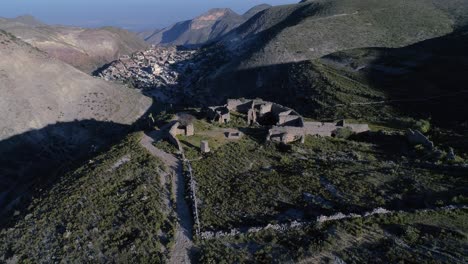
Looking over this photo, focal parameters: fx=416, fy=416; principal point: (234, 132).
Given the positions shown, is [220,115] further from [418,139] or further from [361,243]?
[361,243]

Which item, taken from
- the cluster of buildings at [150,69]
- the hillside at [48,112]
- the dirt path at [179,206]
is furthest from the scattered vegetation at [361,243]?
the cluster of buildings at [150,69]

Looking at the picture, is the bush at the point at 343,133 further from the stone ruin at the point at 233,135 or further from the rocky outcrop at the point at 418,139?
the stone ruin at the point at 233,135

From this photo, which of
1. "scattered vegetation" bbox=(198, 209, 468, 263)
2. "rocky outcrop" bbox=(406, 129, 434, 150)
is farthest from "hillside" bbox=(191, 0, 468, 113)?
"scattered vegetation" bbox=(198, 209, 468, 263)

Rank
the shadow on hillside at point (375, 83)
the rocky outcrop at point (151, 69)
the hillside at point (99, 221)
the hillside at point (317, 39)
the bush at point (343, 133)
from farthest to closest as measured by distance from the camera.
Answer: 1. the rocky outcrop at point (151, 69)
2. the hillside at point (317, 39)
3. the shadow on hillside at point (375, 83)
4. the bush at point (343, 133)
5. the hillside at point (99, 221)

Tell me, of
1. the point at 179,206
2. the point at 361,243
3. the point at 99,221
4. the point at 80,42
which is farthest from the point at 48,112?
the point at 80,42

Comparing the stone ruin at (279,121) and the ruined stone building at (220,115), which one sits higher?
the ruined stone building at (220,115)

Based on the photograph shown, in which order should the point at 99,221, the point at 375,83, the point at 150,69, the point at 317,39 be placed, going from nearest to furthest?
the point at 99,221, the point at 375,83, the point at 317,39, the point at 150,69
